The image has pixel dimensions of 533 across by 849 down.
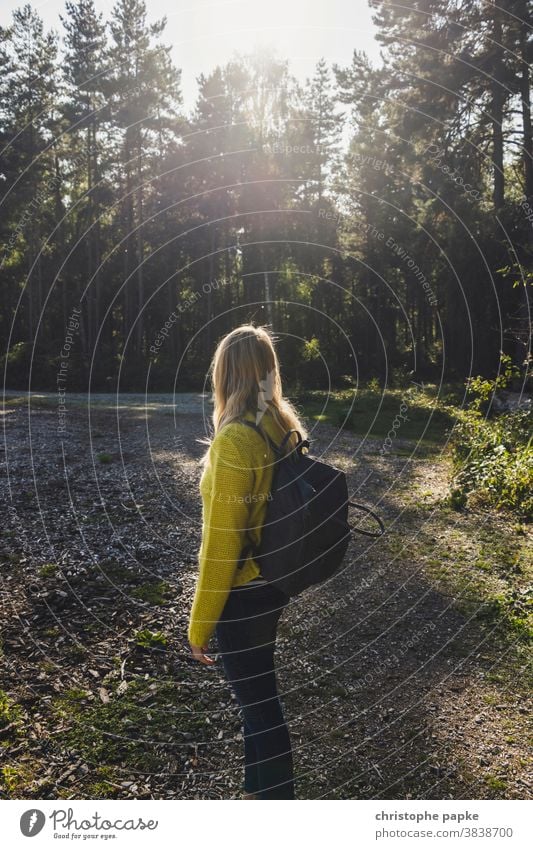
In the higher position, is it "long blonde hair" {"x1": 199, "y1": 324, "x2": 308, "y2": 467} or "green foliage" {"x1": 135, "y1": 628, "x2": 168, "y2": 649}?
"long blonde hair" {"x1": 199, "y1": 324, "x2": 308, "y2": 467}

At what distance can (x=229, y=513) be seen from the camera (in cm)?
292

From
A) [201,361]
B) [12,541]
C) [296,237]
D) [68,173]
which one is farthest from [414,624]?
[68,173]

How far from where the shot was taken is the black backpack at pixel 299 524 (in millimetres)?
2932

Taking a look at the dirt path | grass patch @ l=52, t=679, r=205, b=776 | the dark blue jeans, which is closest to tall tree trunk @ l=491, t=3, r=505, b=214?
the dirt path

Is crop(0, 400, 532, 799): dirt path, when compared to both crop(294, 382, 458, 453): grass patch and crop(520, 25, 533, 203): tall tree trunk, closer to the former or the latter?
crop(294, 382, 458, 453): grass patch

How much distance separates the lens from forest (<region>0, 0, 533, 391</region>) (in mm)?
16344

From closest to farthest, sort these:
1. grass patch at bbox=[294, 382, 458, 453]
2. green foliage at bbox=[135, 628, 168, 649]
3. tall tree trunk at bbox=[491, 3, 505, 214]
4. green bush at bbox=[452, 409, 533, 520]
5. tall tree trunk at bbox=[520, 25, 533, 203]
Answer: green foliage at bbox=[135, 628, 168, 649], green bush at bbox=[452, 409, 533, 520], tall tree trunk at bbox=[491, 3, 505, 214], tall tree trunk at bbox=[520, 25, 533, 203], grass patch at bbox=[294, 382, 458, 453]

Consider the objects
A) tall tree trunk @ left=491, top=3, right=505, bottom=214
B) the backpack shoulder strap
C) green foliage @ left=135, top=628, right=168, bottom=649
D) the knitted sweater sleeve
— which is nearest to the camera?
the knitted sweater sleeve

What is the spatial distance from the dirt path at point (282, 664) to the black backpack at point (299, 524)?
1.54 metres

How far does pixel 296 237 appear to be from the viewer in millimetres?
29953

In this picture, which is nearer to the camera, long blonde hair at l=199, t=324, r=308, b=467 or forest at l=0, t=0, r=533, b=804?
long blonde hair at l=199, t=324, r=308, b=467

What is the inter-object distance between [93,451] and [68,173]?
22900 millimetres

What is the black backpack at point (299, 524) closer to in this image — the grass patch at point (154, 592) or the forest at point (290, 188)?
the grass patch at point (154, 592)

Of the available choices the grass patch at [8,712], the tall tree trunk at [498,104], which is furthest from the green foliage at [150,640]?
the tall tree trunk at [498,104]
